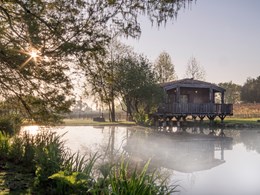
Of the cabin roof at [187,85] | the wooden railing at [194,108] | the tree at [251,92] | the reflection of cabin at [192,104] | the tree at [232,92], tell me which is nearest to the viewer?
the wooden railing at [194,108]

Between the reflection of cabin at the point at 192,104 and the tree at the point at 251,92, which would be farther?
the tree at the point at 251,92

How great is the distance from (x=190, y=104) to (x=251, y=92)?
4707cm

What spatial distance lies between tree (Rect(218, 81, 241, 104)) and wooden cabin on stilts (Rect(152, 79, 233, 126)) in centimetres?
5238

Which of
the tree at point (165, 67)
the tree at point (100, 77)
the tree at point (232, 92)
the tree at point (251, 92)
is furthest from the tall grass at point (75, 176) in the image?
the tree at point (232, 92)

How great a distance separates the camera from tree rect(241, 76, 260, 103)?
230 feet

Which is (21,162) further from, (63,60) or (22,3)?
(22,3)

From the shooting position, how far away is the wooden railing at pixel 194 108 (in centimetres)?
2928

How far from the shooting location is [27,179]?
19.6 feet

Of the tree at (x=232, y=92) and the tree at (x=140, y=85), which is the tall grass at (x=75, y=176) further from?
the tree at (x=232, y=92)

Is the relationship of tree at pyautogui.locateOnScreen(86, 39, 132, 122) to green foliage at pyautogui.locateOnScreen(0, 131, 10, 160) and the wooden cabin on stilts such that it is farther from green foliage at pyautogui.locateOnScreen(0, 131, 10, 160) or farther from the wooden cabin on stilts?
the wooden cabin on stilts

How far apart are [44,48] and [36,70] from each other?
59cm

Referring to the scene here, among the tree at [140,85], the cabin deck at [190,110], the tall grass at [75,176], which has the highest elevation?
the tree at [140,85]

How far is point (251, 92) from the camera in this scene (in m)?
71.1

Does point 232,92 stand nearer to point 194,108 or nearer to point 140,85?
point 194,108
